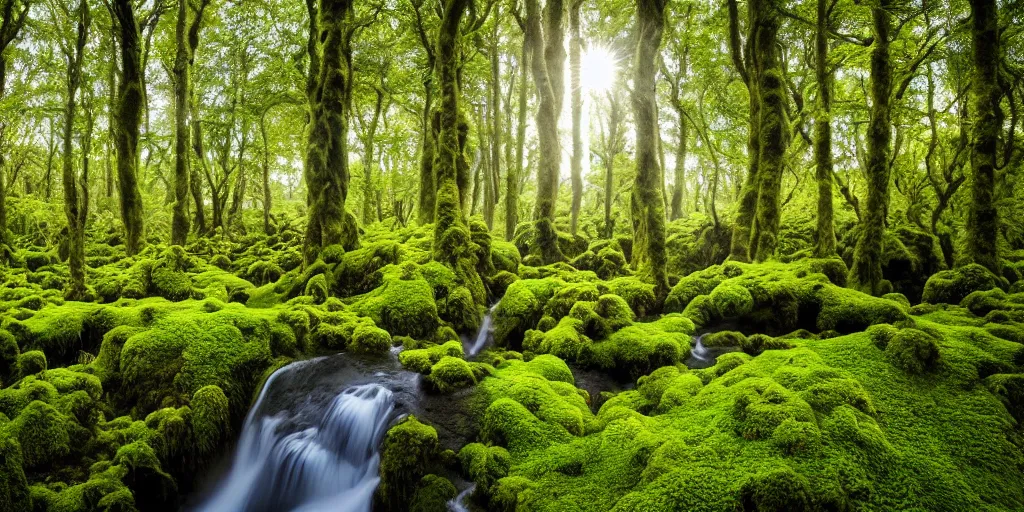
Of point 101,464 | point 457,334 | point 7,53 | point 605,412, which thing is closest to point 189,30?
point 7,53

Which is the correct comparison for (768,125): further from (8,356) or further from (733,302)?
(8,356)

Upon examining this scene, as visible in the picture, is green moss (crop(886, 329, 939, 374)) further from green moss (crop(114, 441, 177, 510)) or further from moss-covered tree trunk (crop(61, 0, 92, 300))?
moss-covered tree trunk (crop(61, 0, 92, 300))

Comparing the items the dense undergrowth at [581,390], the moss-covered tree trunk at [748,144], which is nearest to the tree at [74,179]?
the dense undergrowth at [581,390]

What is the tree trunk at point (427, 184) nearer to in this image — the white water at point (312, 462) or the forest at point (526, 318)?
the forest at point (526, 318)

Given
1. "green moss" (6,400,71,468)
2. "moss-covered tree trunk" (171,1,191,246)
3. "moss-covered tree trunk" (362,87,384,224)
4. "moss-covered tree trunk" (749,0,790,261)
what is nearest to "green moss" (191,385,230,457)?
"green moss" (6,400,71,468)

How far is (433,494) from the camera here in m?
4.94

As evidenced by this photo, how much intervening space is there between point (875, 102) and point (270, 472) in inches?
469

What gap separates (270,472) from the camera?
19.8 feet

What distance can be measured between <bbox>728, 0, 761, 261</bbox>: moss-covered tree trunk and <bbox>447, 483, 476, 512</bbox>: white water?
9347 mm

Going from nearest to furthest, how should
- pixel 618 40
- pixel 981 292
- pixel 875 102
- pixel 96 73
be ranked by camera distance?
pixel 981 292
pixel 875 102
pixel 96 73
pixel 618 40

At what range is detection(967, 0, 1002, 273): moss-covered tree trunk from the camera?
7863 mm

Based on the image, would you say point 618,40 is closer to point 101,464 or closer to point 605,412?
point 605,412

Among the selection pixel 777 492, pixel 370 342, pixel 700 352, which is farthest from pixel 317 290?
pixel 777 492

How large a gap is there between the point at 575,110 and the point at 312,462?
1536 centimetres
